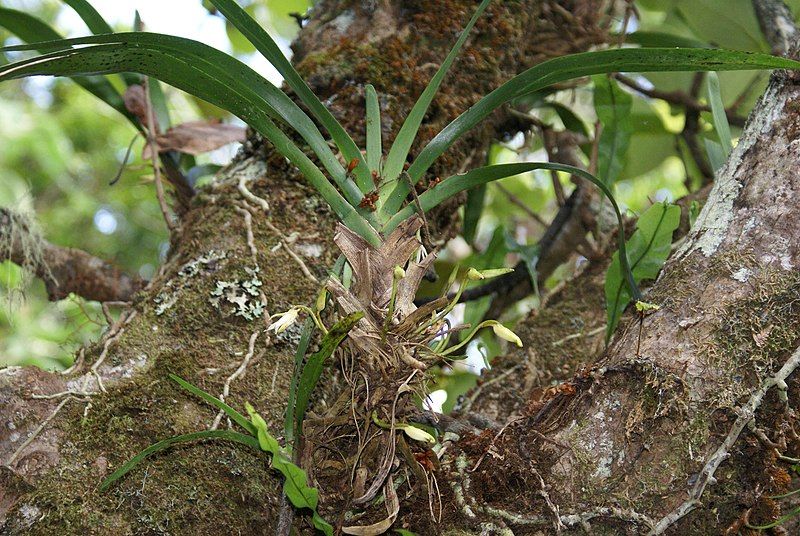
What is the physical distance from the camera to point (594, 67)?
83cm

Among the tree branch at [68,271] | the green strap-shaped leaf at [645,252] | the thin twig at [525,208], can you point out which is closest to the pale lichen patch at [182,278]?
the tree branch at [68,271]

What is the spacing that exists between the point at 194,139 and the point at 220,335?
57cm

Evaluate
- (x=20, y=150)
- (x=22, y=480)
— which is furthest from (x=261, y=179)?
(x=20, y=150)

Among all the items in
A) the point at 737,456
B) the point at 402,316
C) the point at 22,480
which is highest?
the point at 22,480

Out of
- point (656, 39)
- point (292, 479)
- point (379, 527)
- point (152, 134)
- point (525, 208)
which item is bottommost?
point (525, 208)

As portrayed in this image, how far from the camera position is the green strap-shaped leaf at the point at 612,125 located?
1.42m

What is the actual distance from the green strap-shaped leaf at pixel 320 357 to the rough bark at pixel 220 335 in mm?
148

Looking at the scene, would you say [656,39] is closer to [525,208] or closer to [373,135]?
[525,208]

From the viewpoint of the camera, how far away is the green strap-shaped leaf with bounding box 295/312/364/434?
2.36ft

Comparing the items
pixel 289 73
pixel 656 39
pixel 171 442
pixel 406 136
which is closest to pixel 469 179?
pixel 406 136

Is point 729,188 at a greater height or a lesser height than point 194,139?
lesser

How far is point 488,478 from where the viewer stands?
0.80 metres

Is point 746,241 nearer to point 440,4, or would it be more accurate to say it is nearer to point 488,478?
point 488,478

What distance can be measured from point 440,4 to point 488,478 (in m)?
0.92
